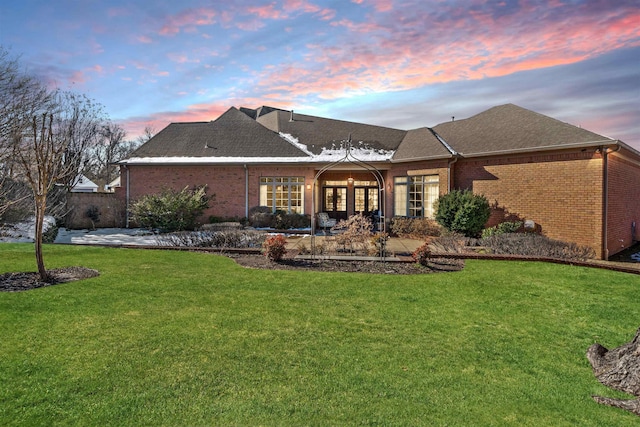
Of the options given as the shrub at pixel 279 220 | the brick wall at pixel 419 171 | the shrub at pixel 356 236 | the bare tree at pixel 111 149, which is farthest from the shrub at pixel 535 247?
the bare tree at pixel 111 149

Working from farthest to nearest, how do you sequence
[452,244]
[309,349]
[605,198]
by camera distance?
1. [605,198]
2. [452,244]
3. [309,349]

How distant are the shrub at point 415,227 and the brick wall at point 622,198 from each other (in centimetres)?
574

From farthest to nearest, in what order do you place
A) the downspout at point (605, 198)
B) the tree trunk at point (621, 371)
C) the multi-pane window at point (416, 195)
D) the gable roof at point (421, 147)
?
the multi-pane window at point (416, 195) < the gable roof at point (421, 147) < the downspout at point (605, 198) < the tree trunk at point (621, 371)

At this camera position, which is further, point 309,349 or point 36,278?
point 36,278

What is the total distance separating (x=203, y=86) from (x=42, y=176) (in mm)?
7039

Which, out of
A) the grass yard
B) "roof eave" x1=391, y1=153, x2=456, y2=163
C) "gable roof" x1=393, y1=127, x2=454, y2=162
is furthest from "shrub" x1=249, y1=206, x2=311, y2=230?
the grass yard

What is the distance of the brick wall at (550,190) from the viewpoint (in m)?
12.2

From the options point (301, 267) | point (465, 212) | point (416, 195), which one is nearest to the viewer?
point (301, 267)

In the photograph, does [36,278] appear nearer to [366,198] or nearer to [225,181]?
[225,181]

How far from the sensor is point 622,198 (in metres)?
13.6

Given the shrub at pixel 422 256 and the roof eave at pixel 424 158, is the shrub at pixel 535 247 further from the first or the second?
the roof eave at pixel 424 158

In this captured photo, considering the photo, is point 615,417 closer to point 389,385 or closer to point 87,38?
point 389,385

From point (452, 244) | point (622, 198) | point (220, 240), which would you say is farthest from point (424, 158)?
point (220, 240)

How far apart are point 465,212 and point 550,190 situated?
2.96m
